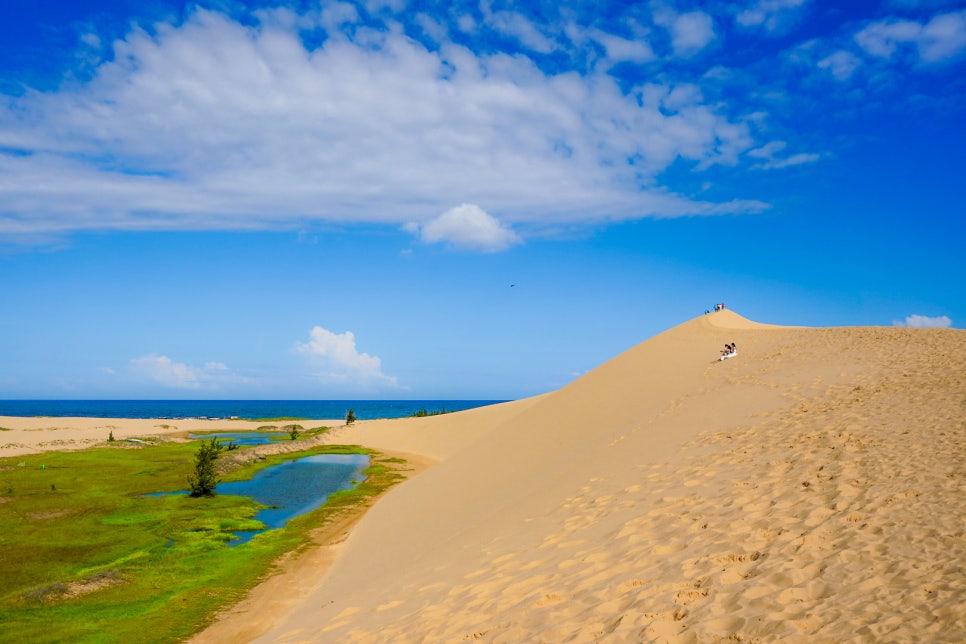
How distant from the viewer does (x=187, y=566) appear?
645 inches

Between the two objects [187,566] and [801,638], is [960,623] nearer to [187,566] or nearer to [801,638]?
[801,638]

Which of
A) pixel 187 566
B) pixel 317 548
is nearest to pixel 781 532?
pixel 317 548

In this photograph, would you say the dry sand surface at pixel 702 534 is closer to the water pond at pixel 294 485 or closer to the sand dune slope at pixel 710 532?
the sand dune slope at pixel 710 532

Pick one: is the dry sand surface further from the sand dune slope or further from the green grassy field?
the green grassy field

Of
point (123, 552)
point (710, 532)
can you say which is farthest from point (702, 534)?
point (123, 552)

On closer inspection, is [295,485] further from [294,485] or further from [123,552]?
[123,552]

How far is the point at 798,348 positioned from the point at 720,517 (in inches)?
1006

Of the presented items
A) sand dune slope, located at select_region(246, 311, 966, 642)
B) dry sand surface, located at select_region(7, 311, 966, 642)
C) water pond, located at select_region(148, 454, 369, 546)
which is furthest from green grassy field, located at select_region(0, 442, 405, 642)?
sand dune slope, located at select_region(246, 311, 966, 642)

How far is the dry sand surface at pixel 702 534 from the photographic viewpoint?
21.5 ft

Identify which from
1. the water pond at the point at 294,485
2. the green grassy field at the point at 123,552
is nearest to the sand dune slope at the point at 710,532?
the green grassy field at the point at 123,552

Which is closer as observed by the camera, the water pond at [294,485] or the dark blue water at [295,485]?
the water pond at [294,485]

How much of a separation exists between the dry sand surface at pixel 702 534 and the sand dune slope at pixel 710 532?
4cm

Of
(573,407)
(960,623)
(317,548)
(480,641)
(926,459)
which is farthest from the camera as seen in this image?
(573,407)

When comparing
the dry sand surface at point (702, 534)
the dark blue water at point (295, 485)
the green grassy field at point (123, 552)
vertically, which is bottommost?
the dark blue water at point (295, 485)
